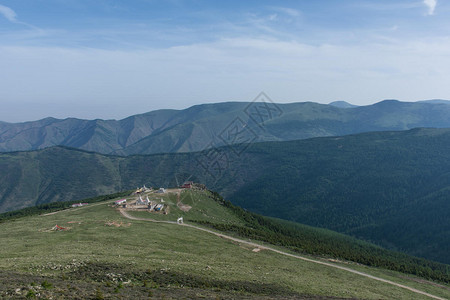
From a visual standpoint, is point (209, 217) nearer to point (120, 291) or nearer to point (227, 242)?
point (227, 242)

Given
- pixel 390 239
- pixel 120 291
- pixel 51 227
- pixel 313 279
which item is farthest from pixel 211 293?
Result: pixel 390 239

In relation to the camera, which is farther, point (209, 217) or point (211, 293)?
point (209, 217)

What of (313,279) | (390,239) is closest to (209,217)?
(313,279)

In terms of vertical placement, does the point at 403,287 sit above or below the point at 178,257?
below

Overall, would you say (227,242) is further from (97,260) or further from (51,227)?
(51,227)

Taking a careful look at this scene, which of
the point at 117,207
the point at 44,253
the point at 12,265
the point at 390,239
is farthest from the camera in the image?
the point at 390,239

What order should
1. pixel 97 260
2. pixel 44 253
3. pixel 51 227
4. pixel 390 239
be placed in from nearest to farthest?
pixel 97 260 < pixel 44 253 < pixel 51 227 < pixel 390 239

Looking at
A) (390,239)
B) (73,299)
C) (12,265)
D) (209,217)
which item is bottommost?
(390,239)
